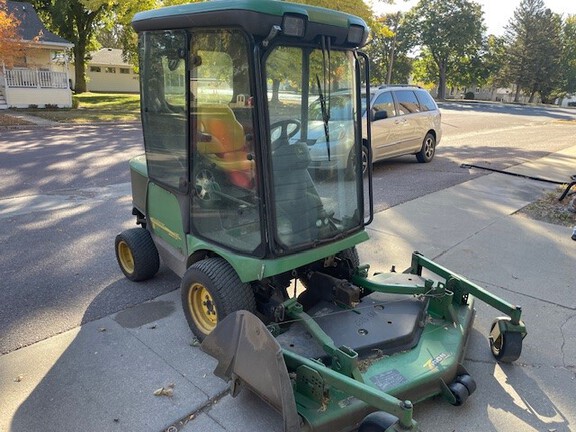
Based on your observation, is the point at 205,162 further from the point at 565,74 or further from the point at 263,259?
the point at 565,74

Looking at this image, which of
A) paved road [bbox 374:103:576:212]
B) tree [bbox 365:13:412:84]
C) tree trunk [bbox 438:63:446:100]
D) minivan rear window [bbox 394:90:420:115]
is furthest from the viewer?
tree trunk [bbox 438:63:446:100]

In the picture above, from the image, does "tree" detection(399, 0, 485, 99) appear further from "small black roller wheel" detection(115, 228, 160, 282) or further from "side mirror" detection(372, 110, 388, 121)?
"small black roller wheel" detection(115, 228, 160, 282)

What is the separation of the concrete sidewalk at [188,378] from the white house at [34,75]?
2089 cm

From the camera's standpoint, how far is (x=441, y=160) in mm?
12250

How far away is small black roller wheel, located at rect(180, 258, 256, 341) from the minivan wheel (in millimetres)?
9272

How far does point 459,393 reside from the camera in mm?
2797

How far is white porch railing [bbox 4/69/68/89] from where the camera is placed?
22.5 meters

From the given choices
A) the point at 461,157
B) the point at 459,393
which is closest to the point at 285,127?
the point at 459,393

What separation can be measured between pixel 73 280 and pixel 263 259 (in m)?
2.48

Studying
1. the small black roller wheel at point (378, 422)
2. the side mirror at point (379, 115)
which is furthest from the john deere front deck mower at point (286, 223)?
the side mirror at point (379, 115)

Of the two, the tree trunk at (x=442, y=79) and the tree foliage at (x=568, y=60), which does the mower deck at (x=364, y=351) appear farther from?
the tree foliage at (x=568, y=60)

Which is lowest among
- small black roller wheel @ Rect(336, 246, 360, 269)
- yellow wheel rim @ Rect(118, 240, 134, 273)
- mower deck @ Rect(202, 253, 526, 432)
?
mower deck @ Rect(202, 253, 526, 432)

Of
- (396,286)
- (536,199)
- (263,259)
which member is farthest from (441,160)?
(263,259)

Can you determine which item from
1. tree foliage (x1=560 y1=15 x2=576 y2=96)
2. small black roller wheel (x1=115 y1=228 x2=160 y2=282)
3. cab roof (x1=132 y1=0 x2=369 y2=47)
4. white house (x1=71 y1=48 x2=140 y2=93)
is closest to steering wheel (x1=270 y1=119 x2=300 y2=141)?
cab roof (x1=132 y1=0 x2=369 y2=47)
